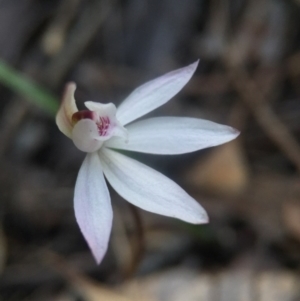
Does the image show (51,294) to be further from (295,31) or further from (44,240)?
(295,31)

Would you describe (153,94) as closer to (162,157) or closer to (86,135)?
(86,135)

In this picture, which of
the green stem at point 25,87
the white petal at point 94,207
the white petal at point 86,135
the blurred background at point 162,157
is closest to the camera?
the white petal at point 94,207

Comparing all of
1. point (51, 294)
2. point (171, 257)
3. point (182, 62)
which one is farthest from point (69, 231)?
point (182, 62)

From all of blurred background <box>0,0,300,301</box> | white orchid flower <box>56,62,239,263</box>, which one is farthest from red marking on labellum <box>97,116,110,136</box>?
blurred background <box>0,0,300,301</box>

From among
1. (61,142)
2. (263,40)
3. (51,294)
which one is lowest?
(51,294)

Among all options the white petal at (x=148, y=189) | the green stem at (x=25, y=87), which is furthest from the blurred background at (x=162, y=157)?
the white petal at (x=148, y=189)

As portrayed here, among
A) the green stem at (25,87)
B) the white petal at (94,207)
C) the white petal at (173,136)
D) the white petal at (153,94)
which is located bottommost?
the white petal at (94,207)

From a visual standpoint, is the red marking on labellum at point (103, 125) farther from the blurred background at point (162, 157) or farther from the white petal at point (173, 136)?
the blurred background at point (162, 157)

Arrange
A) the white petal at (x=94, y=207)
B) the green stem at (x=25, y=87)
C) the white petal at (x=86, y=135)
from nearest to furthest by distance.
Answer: the white petal at (x=94, y=207) < the white petal at (x=86, y=135) < the green stem at (x=25, y=87)
